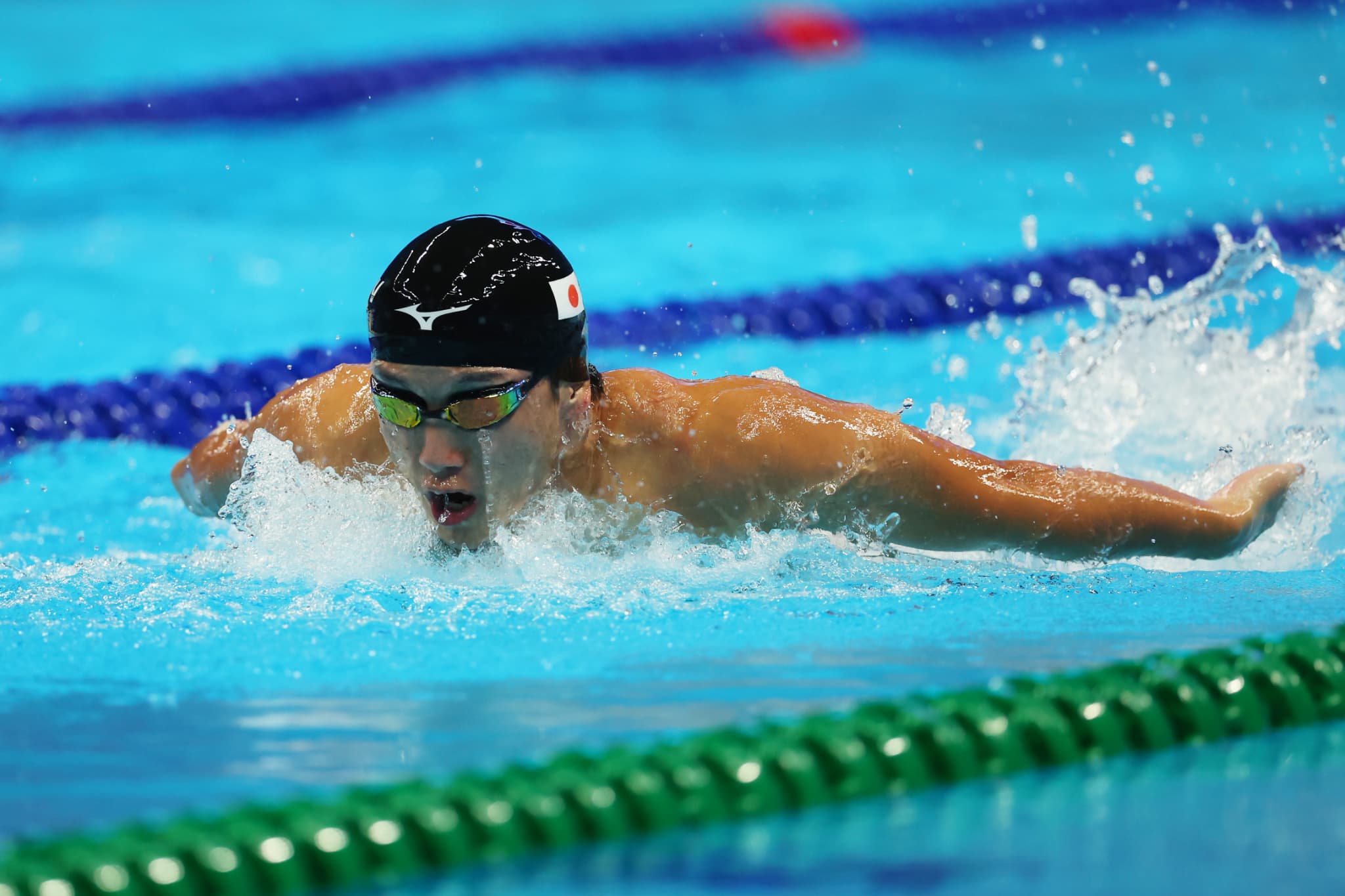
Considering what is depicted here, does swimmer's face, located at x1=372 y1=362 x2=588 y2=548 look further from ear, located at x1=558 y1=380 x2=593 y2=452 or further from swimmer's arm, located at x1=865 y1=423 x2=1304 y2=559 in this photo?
swimmer's arm, located at x1=865 y1=423 x2=1304 y2=559

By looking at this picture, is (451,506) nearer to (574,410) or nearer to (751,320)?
(574,410)

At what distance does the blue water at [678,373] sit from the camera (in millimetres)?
1736

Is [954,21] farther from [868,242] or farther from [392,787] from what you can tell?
[392,787]

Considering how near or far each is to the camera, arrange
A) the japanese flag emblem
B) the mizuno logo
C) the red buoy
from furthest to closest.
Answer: the red buoy, the japanese flag emblem, the mizuno logo

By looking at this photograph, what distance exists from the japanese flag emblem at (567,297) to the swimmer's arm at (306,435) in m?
0.48

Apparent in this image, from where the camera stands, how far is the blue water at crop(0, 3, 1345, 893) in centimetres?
174

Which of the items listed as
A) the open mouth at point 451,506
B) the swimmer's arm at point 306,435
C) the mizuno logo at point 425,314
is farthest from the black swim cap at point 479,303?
the swimmer's arm at point 306,435

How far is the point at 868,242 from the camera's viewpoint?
19.5 feet

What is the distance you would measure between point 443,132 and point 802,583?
471cm

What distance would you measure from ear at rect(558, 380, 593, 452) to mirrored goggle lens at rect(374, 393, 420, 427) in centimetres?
25

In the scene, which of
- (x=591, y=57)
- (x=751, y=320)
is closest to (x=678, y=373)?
(x=751, y=320)

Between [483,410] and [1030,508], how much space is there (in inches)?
35.8

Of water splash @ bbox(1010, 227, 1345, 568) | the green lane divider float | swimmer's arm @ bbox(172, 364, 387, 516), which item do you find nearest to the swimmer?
swimmer's arm @ bbox(172, 364, 387, 516)

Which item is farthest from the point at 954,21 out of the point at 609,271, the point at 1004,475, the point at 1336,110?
the point at 1004,475
